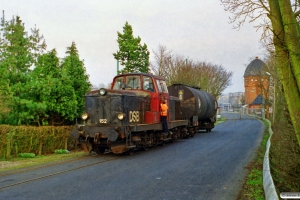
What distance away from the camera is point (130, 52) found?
31.4 m

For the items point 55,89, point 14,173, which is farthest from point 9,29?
point 14,173

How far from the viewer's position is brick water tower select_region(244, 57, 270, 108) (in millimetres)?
48375

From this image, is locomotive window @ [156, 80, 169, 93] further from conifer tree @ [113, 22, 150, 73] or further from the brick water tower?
the brick water tower

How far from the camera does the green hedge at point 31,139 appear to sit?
45.6 feet

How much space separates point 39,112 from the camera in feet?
53.9

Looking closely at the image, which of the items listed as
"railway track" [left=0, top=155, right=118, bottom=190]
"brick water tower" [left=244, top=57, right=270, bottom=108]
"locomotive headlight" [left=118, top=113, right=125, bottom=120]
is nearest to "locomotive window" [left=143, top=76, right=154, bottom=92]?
"locomotive headlight" [left=118, top=113, right=125, bottom=120]

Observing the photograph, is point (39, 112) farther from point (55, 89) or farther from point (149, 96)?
point (149, 96)

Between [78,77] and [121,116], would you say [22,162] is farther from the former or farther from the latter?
[78,77]

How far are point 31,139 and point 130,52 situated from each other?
18.1 meters

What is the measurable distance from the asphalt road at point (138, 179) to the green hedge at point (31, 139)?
375 cm

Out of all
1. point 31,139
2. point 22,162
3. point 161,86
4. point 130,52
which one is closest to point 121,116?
point 22,162

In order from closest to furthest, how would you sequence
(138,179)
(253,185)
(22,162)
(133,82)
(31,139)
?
(253,185), (138,179), (22,162), (31,139), (133,82)

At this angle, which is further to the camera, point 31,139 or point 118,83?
point 118,83

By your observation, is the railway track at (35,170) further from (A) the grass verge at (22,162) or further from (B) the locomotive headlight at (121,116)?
(B) the locomotive headlight at (121,116)
